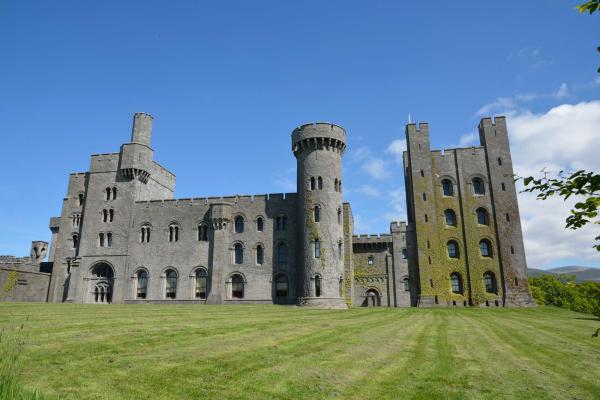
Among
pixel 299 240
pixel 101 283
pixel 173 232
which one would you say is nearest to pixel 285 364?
pixel 299 240

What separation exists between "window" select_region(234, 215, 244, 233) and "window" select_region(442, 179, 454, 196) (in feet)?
68.3

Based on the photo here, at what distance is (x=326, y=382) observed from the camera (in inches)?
318

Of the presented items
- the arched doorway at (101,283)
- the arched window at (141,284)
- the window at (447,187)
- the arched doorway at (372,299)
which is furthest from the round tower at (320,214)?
the arched doorway at (101,283)

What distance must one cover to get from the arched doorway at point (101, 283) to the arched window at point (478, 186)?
3788cm

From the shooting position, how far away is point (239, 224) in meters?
40.2

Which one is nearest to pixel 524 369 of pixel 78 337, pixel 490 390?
pixel 490 390

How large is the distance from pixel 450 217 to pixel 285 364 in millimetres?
36032

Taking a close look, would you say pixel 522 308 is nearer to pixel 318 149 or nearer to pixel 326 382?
pixel 318 149

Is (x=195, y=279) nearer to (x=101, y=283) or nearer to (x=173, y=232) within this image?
(x=173, y=232)

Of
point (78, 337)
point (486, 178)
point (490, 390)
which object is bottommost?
point (490, 390)

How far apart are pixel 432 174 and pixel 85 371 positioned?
39.3m

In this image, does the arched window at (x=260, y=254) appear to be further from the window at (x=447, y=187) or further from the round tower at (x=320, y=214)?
the window at (x=447, y=187)

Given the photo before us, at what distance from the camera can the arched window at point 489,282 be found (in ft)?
128

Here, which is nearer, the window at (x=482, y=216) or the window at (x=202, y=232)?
the window at (x=202, y=232)
